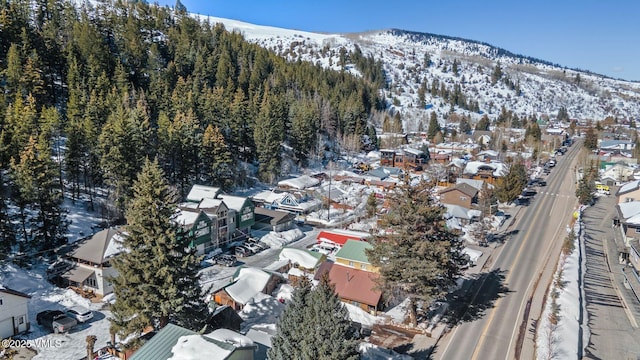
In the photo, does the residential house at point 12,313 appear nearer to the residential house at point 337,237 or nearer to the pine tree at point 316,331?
the pine tree at point 316,331

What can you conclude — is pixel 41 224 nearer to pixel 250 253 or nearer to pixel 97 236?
pixel 97 236

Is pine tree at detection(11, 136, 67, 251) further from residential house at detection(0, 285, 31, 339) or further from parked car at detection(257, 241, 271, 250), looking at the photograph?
parked car at detection(257, 241, 271, 250)

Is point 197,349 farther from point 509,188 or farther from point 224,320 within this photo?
point 509,188

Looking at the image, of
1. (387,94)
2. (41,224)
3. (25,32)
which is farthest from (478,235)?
(387,94)

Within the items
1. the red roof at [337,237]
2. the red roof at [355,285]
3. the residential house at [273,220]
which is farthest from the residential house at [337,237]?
Result: the red roof at [355,285]

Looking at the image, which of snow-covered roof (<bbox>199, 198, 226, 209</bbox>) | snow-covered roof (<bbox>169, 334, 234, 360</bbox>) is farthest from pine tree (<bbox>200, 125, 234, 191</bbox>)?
snow-covered roof (<bbox>169, 334, 234, 360</bbox>)

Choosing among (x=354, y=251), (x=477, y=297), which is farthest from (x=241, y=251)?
(x=477, y=297)
